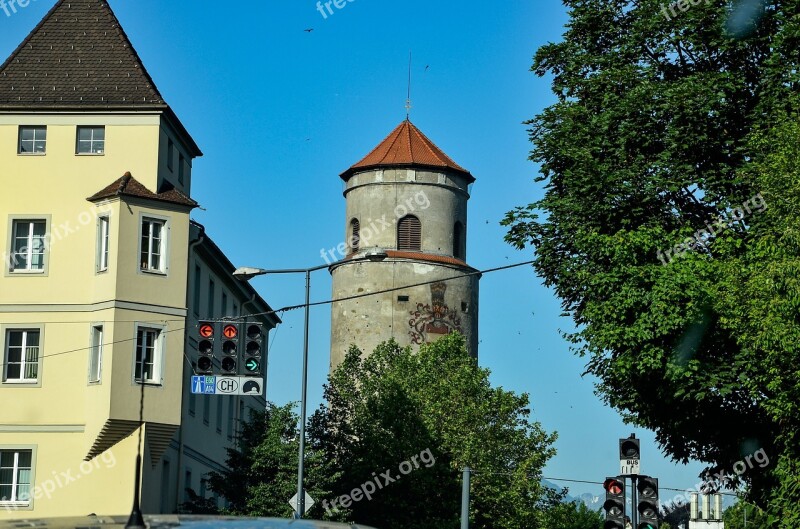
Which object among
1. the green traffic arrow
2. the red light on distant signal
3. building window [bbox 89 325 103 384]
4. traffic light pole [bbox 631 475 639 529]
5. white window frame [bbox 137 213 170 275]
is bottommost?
traffic light pole [bbox 631 475 639 529]

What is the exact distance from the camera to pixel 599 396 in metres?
31.9

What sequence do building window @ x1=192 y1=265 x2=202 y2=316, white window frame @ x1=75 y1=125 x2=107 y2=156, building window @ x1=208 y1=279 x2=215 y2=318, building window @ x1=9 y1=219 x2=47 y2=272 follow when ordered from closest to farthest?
building window @ x1=9 y1=219 x2=47 y2=272 < white window frame @ x1=75 y1=125 x2=107 y2=156 < building window @ x1=192 y1=265 x2=202 y2=316 < building window @ x1=208 y1=279 x2=215 y2=318

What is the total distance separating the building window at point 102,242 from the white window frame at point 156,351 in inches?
77.3

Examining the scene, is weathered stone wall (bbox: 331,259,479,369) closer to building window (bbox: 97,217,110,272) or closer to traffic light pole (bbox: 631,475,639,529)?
building window (bbox: 97,217,110,272)

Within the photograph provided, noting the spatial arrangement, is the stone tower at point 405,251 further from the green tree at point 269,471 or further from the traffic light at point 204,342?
the traffic light at point 204,342

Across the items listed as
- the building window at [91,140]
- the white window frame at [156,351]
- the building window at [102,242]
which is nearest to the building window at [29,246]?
the building window at [102,242]

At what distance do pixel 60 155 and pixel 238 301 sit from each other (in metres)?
19.1

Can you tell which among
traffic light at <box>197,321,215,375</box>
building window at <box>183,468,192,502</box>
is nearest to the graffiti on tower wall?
building window at <box>183,468,192,502</box>

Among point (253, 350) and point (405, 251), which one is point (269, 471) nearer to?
point (253, 350)

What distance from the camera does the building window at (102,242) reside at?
121ft

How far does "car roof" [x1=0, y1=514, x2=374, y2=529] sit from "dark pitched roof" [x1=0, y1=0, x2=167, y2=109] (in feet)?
103

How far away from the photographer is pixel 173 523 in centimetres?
732

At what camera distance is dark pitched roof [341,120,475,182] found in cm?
7438

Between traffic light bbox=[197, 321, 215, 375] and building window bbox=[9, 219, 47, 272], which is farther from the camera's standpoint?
building window bbox=[9, 219, 47, 272]
